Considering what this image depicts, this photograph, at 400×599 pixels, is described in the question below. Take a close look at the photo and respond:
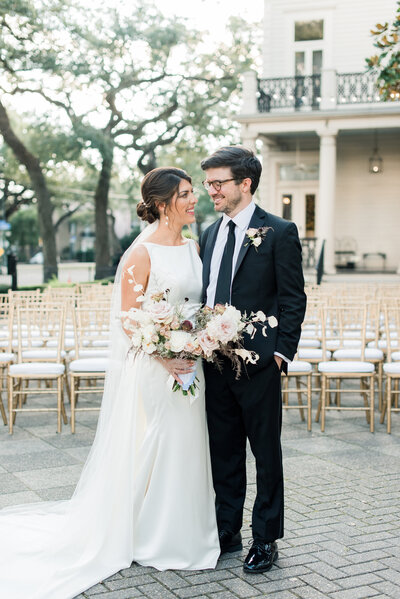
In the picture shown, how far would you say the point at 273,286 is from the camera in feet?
13.4

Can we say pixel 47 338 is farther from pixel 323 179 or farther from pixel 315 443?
pixel 323 179

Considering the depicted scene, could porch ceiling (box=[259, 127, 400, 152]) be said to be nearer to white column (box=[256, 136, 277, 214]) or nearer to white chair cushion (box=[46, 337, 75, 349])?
→ white column (box=[256, 136, 277, 214])

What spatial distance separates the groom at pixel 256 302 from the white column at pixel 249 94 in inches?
706

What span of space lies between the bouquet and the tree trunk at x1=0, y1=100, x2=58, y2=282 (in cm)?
2128

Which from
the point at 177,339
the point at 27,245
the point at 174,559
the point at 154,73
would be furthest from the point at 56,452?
the point at 27,245

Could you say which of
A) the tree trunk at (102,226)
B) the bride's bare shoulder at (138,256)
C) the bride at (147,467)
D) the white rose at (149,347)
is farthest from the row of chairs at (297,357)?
the tree trunk at (102,226)

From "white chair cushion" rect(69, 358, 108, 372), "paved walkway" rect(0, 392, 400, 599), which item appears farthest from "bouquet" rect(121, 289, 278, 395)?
"white chair cushion" rect(69, 358, 108, 372)

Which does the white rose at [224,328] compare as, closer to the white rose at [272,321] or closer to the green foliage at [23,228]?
the white rose at [272,321]

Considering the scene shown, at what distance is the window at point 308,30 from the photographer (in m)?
23.1

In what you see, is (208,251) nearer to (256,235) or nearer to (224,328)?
(256,235)

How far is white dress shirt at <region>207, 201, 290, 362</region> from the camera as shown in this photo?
13.6 feet

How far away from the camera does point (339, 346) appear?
8680 millimetres

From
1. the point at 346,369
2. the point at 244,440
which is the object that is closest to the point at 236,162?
the point at 244,440

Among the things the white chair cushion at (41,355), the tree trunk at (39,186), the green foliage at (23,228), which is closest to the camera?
the white chair cushion at (41,355)
